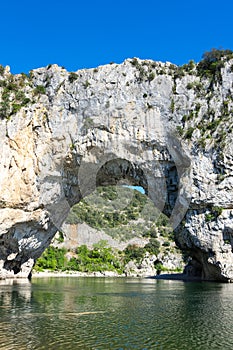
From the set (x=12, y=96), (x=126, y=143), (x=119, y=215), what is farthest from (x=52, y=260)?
(x=126, y=143)

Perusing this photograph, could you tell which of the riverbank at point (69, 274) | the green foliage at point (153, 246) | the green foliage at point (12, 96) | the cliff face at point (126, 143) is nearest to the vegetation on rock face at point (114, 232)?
the green foliage at point (153, 246)

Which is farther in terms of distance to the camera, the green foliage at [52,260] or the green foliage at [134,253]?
the green foliage at [134,253]

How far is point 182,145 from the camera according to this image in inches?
1187

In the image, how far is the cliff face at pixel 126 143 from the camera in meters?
29.4

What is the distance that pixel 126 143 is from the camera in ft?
101

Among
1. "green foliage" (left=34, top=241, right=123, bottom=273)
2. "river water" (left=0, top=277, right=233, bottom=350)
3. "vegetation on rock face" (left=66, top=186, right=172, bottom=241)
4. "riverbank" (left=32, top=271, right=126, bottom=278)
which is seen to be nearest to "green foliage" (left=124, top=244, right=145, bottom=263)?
"green foliage" (left=34, top=241, right=123, bottom=273)

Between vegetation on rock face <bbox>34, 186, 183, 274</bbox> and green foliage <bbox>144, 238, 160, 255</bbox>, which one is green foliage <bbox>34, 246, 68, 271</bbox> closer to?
vegetation on rock face <bbox>34, 186, 183, 274</bbox>

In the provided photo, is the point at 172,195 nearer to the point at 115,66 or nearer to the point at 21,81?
the point at 115,66

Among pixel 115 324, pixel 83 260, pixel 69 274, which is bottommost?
pixel 69 274

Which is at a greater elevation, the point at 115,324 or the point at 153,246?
the point at 153,246

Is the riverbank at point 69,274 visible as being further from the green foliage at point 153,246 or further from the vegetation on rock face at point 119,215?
the vegetation on rock face at point 119,215

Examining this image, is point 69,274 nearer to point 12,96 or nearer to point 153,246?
point 153,246

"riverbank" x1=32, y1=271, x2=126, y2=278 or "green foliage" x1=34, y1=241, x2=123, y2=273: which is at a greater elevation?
"green foliage" x1=34, y1=241, x2=123, y2=273

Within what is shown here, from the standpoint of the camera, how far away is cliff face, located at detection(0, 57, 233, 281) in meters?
29.4
